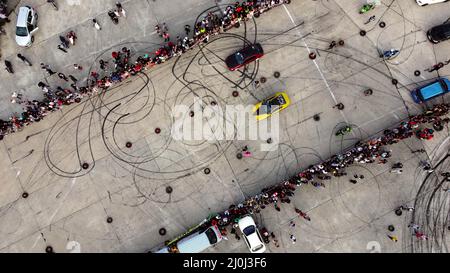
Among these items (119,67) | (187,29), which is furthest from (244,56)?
(119,67)

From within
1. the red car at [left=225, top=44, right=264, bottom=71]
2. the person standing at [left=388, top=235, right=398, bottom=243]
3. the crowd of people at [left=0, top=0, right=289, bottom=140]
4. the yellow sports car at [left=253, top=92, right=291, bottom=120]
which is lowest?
the person standing at [left=388, top=235, right=398, bottom=243]

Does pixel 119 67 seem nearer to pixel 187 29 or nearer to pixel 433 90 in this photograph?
pixel 187 29

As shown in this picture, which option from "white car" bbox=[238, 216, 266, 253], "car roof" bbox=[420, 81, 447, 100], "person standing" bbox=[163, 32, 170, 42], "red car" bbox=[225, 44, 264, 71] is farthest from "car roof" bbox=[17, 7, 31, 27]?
"car roof" bbox=[420, 81, 447, 100]

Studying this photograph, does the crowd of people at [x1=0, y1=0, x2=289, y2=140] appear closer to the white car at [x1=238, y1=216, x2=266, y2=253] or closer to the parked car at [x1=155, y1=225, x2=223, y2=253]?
the parked car at [x1=155, y1=225, x2=223, y2=253]

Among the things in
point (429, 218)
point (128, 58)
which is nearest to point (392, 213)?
point (429, 218)

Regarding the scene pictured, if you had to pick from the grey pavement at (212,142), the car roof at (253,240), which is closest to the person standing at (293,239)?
the grey pavement at (212,142)
